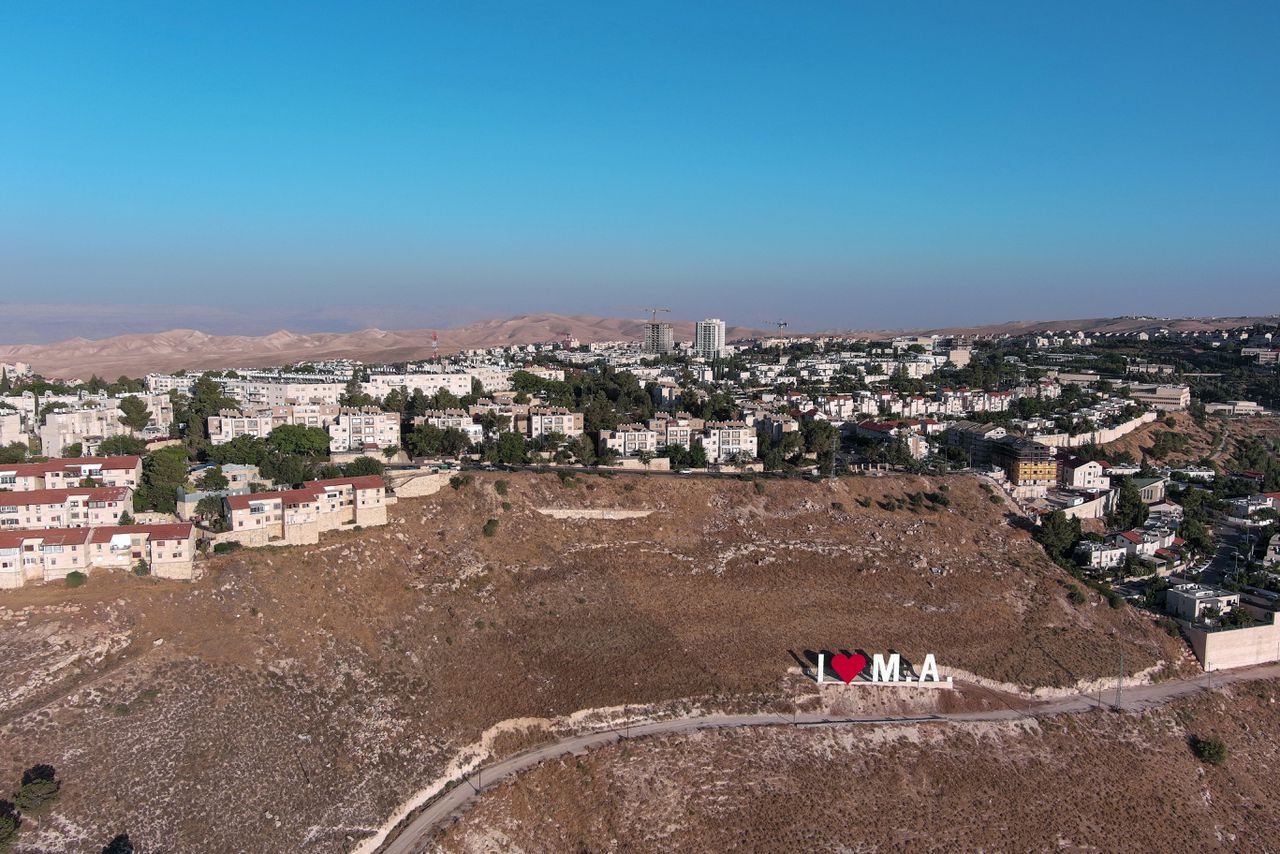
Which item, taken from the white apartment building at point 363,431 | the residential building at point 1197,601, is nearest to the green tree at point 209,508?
A: the white apartment building at point 363,431

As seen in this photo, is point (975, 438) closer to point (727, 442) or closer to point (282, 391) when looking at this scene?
point (727, 442)

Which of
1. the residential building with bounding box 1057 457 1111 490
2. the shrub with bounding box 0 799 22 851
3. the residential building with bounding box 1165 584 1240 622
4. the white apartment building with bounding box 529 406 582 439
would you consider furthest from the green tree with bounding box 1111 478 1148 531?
the shrub with bounding box 0 799 22 851

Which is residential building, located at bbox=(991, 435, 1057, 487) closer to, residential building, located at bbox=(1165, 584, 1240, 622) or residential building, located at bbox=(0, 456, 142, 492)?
residential building, located at bbox=(1165, 584, 1240, 622)

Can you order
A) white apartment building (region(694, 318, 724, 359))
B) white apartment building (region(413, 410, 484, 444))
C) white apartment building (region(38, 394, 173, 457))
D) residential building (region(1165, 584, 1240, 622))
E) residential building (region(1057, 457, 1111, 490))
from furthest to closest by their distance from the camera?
white apartment building (region(694, 318, 724, 359)) < white apartment building (region(413, 410, 484, 444)) < residential building (region(1057, 457, 1111, 490)) < white apartment building (region(38, 394, 173, 457)) < residential building (region(1165, 584, 1240, 622))

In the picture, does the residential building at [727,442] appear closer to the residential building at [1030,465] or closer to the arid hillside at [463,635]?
the arid hillside at [463,635]

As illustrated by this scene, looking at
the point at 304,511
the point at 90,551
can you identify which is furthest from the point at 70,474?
the point at 304,511
